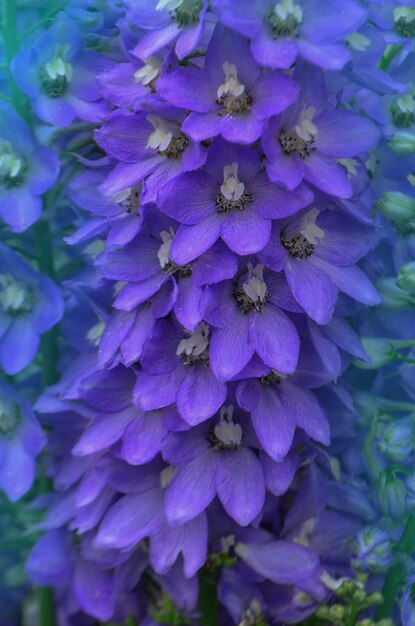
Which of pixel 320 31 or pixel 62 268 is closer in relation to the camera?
pixel 320 31

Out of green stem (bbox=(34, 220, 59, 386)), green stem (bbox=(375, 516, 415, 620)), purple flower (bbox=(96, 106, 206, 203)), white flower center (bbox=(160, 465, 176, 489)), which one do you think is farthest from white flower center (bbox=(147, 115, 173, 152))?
green stem (bbox=(375, 516, 415, 620))

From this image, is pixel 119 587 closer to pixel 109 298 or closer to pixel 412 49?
pixel 109 298

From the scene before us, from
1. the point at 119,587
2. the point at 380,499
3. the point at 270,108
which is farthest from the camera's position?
the point at 119,587

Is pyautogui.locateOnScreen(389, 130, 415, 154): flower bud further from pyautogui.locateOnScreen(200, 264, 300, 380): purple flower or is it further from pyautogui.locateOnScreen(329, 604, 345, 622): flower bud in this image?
pyautogui.locateOnScreen(329, 604, 345, 622): flower bud

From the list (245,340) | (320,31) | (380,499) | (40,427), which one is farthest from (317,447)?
(320,31)

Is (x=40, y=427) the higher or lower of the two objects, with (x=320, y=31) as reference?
lower

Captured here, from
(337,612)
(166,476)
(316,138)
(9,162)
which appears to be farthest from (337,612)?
(9,162)

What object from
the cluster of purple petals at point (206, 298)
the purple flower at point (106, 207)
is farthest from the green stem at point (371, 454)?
the purple flower at point (106, 207)
